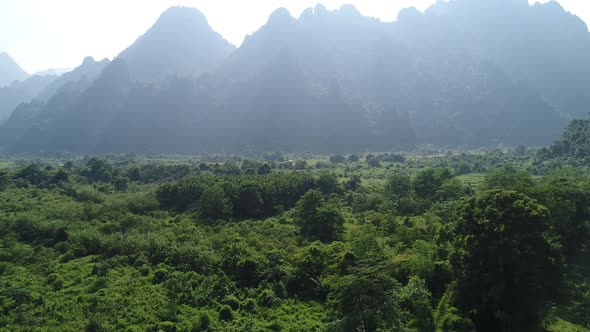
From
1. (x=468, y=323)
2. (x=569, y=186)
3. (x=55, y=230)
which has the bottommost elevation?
(x=55, y=230)

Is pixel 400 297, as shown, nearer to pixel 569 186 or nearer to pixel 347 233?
pixel 347 233

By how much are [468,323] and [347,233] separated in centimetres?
2153

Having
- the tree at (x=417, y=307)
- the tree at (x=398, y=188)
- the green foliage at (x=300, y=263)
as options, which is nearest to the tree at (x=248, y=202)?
the green foliage at (x=300, y=263)

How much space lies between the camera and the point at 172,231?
4272cm

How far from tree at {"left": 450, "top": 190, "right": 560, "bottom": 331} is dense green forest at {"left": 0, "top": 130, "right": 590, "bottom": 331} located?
0.07 meters

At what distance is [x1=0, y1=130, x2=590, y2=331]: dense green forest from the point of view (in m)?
21.7

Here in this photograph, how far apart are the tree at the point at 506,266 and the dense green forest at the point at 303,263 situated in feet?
0.22

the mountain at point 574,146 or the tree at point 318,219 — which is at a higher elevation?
the mountain at point 574,146

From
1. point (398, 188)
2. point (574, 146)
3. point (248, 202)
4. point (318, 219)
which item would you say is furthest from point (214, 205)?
point (574, 146)

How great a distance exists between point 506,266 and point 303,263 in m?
14.5

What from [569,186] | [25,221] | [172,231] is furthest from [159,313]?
[569,186]

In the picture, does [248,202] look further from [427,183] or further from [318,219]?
[427,183]

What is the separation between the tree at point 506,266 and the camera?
69.5 ft

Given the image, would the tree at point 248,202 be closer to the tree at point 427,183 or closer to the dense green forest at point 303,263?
the dense green forest at point 303,263
